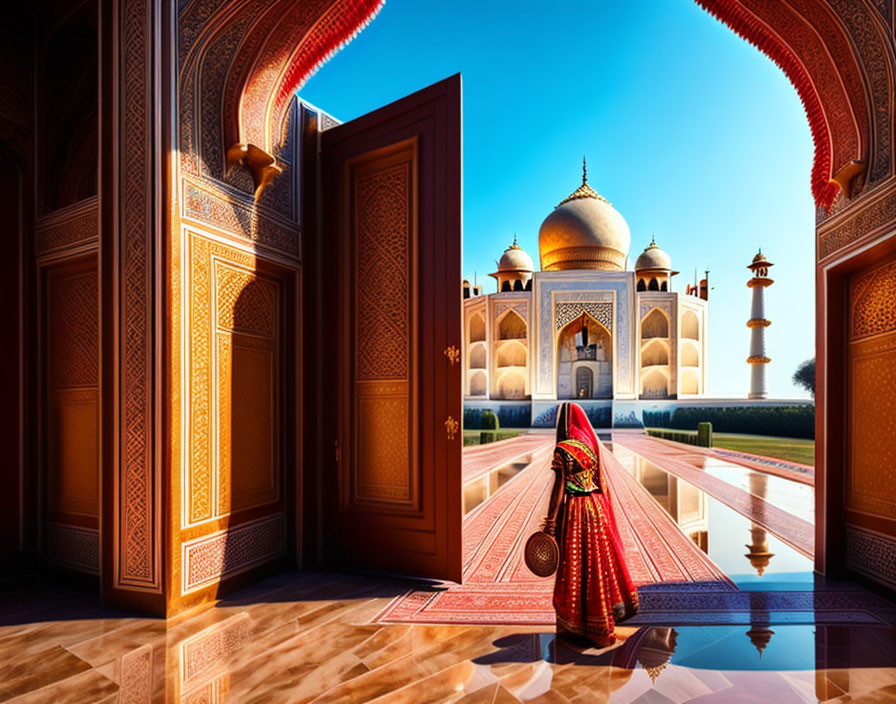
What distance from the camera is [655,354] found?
18266 millimetres

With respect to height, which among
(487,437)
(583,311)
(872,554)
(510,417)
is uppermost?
(583,311)

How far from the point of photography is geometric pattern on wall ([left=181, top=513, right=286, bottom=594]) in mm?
2578

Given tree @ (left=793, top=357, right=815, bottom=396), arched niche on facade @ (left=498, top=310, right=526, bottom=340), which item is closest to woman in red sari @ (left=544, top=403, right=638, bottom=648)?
arched niche on facade @ (left=498, top=310, right=526, bottom=340)

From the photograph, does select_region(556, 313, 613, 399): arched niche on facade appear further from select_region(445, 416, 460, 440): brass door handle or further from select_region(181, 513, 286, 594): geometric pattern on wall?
select_region(181, 513, 286, 594): geometric pattern on wall

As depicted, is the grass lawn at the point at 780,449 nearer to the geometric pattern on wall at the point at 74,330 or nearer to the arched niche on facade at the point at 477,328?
the geometric pattern on wall at the point at 74,330

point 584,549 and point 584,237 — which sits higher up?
point 584,237

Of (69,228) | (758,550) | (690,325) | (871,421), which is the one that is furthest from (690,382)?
(69,228)

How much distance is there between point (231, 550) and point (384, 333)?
4.90 feet

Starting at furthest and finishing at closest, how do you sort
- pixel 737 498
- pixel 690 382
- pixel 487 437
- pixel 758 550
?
pixel 690 382, pixel 487 437, pixel 737 498, pixel 758 550

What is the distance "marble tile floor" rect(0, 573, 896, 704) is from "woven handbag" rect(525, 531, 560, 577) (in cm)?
36

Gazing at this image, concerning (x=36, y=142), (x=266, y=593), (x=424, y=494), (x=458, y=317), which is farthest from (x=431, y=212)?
(x=36, y=142)

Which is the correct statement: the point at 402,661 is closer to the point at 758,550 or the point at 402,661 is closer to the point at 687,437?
the point at 758,550

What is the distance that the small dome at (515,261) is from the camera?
20.3 meters

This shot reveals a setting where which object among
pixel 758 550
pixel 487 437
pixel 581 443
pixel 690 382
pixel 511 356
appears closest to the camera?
pixel 581 443
